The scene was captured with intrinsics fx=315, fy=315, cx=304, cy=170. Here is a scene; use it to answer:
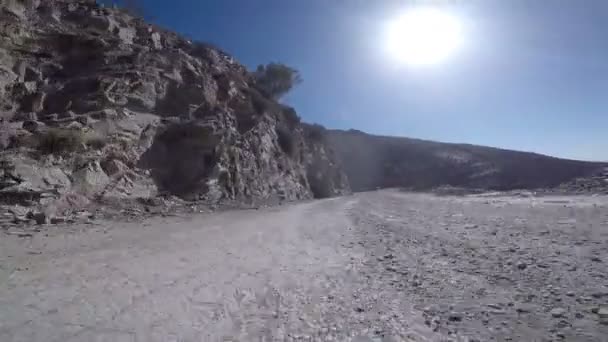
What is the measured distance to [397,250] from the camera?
7.80 m

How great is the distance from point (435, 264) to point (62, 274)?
6.80 metres

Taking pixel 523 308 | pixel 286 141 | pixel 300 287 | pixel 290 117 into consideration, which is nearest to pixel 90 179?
pixel 300 287

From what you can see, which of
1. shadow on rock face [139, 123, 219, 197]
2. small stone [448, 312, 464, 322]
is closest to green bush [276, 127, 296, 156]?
shadow on rock face [139, 123, 219, 197]

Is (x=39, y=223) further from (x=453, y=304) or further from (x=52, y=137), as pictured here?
(x=453, y=304)

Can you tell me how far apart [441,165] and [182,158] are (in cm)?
5168

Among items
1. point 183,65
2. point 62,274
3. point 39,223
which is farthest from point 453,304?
→ point 183,65

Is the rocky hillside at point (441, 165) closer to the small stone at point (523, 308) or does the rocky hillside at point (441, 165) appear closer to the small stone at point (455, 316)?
the small stone at point (523, 308)

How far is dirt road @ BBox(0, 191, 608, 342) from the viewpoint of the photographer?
3.67 m

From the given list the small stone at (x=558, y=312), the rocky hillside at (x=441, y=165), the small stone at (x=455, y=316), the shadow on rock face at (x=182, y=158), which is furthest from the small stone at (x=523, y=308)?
the rocky hillside at (x=441, y=165)

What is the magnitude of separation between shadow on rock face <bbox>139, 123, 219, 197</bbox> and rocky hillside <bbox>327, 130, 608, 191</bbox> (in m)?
36.6

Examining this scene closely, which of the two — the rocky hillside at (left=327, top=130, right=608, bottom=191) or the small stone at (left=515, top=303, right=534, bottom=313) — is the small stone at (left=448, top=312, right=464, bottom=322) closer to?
the small stone at (left=515, top=303, right=534, bottom=313)

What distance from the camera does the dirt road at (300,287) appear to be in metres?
3.67

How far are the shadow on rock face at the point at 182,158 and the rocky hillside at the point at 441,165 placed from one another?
3660 cm

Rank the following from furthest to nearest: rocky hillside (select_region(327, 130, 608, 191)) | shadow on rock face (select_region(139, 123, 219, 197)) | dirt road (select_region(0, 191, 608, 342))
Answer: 1. rocky hillside (select_region(327, 130, 608, 191))
2. shadow on rock face (select_region(139, 123, 219, 197))
3. dirt road (select_region(0, 191, 608, 342))
